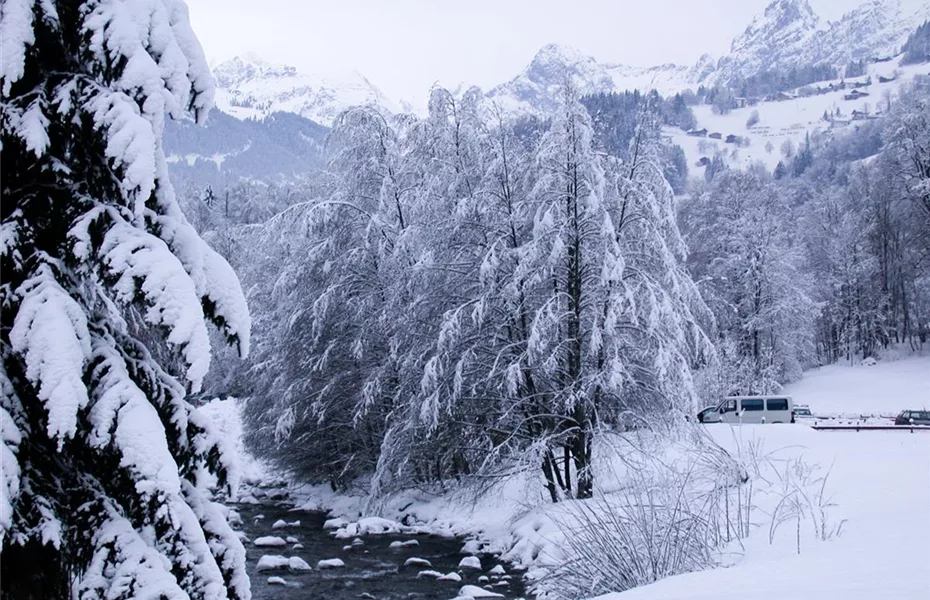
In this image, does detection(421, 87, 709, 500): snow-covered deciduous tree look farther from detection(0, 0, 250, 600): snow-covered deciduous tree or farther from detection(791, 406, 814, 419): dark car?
detection(791, 406, 814, 419): dark car

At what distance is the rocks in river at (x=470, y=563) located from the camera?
14078mm

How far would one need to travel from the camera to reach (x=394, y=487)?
18656mm

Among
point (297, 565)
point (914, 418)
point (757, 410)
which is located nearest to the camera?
point (297, 565)

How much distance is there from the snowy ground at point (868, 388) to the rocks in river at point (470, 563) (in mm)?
28813

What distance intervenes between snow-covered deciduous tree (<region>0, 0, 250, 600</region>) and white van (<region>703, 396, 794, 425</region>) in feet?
82.8

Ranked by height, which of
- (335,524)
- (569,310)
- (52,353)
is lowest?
(335,524)

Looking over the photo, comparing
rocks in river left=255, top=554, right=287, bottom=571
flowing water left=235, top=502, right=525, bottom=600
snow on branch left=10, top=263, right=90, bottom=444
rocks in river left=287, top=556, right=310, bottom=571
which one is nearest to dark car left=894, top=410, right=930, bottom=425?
flowing water left=235, top=502, right=525, bottom=600

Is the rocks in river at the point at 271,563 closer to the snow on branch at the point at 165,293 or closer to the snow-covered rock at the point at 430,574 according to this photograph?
the snow-covered rock at the point at 430,574

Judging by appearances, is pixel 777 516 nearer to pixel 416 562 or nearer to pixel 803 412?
pixel 416 562

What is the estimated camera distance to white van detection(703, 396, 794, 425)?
28359 millimetres

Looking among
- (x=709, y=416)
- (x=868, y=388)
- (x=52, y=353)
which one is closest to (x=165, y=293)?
(x=52, y=353)

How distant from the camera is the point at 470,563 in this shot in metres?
14.2

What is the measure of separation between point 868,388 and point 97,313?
42.9 meters

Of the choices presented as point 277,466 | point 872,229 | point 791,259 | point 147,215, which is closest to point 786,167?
point 872,229
